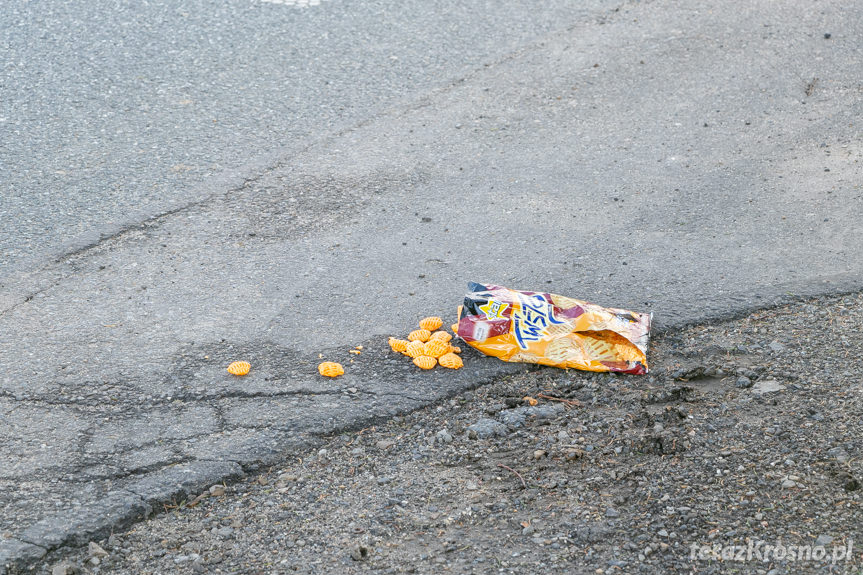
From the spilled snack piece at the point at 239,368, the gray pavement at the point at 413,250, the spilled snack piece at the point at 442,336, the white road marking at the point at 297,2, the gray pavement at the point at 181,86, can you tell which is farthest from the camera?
the white road marking at the point at 297,2

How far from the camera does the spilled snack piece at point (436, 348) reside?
12.5 ft

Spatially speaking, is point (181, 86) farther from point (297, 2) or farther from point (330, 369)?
point (330, 369)

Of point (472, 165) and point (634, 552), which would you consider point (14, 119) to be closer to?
point (472, 165)

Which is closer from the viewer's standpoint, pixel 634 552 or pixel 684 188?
pixel 634 552

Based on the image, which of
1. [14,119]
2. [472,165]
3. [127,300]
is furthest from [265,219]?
[14,119]

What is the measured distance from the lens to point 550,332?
3.81 meters

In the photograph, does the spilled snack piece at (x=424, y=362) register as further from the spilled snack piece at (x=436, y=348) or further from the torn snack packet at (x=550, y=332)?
the torn snack packet at (x=550, y=332)

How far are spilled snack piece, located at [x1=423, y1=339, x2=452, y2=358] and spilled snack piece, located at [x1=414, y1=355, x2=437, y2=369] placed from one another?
4 centimetres

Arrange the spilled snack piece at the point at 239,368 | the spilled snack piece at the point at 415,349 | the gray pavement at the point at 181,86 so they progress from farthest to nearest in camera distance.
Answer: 1. the gray pavement at the point at 181,86
2. the spilled snack piece at the point at 415,349
3. the spilled snack piece at the point at 239,368

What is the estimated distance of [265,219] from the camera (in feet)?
15.9

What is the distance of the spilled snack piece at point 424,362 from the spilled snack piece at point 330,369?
34cm

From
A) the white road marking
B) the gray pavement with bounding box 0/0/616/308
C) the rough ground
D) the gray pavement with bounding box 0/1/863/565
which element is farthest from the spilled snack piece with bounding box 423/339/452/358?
the white road marking

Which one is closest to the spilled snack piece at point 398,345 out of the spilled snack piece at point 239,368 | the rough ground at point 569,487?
the rough ground at point 569,487

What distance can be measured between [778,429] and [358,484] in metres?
1.65
